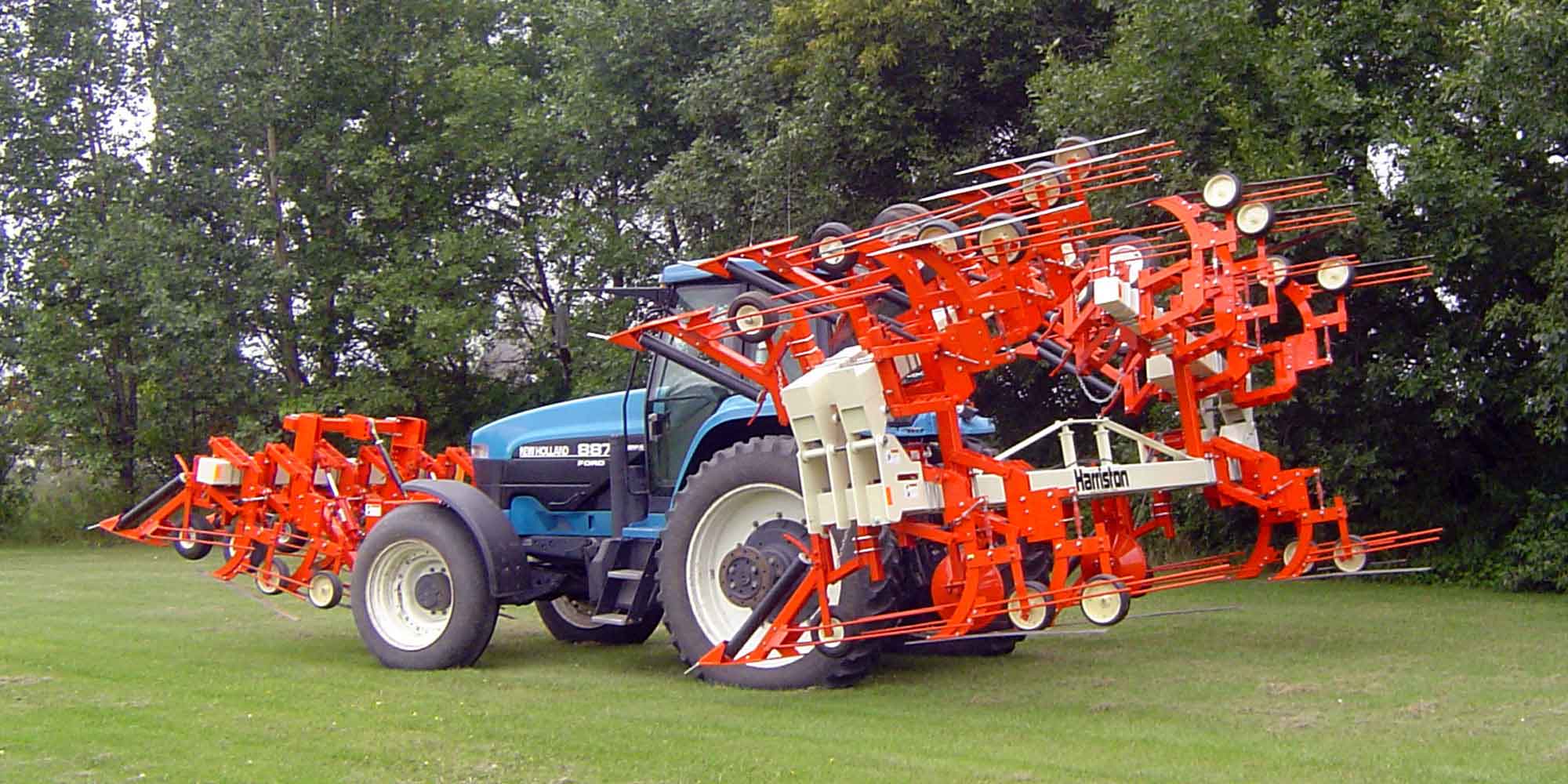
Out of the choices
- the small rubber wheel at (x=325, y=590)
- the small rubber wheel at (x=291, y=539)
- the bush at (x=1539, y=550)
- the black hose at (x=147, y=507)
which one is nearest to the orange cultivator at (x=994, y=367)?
the small rubber wheel at (x=325, y=590)

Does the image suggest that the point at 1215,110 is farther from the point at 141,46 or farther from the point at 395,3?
the point at 141,46

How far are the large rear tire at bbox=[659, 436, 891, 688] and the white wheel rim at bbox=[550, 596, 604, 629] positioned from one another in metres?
2.41

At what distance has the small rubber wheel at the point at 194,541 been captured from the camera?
1007 centimetres

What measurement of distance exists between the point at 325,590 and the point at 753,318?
A: 3.91 m

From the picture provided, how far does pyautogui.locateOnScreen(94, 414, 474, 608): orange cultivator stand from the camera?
980 cm

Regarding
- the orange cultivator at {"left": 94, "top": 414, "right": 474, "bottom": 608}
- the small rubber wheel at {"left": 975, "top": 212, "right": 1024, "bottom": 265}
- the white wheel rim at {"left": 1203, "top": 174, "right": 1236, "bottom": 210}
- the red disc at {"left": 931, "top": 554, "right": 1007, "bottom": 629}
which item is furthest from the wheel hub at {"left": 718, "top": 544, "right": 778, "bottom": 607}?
the white wheel rim at {"left": 1203, "top": 174, "right": 1236, "bottom": 210}

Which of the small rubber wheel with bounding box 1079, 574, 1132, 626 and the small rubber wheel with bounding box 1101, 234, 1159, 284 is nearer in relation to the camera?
the small rubber wheel with bounding box 1079, 574, 1132, 626

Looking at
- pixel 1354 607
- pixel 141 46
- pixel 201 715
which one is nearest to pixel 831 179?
pixel 1354 607

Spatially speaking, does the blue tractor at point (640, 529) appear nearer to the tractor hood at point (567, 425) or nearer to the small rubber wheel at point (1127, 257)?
the tractor hood at point (567, 425)

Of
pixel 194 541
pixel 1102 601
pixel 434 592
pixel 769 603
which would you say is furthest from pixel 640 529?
pixel 194 541

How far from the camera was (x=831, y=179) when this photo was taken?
57.0ft

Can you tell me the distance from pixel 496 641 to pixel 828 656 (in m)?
3.90

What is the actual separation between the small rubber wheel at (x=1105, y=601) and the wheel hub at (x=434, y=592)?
408cm

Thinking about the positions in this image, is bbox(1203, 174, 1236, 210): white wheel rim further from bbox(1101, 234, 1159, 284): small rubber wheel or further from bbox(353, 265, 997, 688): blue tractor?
bbox(353, 265, 997, 688): blue tractor
